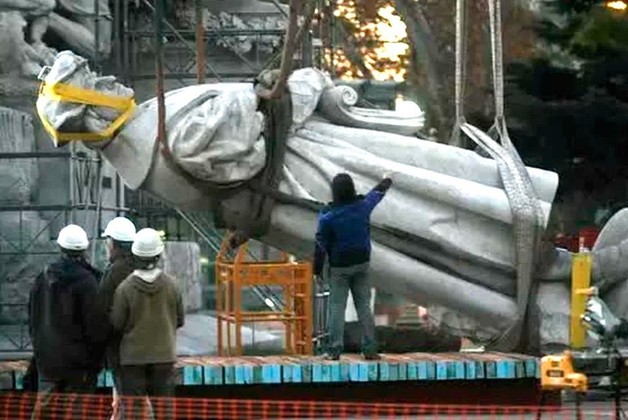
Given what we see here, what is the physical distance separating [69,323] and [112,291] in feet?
1.24

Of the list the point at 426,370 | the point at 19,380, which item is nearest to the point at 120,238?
the point at 19,380

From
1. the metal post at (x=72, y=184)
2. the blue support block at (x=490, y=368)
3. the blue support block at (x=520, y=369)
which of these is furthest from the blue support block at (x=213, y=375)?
the metal post at (x=72, y=184)

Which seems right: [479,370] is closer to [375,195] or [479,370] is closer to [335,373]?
[335,373]

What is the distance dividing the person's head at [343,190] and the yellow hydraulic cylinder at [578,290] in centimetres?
187

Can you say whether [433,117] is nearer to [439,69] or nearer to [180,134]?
[439,69]

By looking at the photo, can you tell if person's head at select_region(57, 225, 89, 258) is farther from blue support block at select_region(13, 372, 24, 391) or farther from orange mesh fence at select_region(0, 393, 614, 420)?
blue support block at select_region(13, 372, 24, 391)

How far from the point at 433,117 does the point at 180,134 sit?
22646mm

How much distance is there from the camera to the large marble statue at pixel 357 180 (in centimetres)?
1820

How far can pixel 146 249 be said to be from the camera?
1648 centimetres

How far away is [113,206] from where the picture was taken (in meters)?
27.3

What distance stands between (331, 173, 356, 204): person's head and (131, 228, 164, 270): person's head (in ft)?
6.25

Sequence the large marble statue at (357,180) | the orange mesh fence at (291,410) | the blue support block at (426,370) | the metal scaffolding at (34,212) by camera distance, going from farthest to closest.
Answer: the metal scaffolding at (34,212)
the blue support block at (426,370)
the large marble statue at (357,180)
the orange mesh fence at (291,410)

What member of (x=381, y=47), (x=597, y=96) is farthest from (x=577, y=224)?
(x=381, y=47)

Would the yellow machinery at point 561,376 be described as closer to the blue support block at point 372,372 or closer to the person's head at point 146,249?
the person's head at point 146,249
